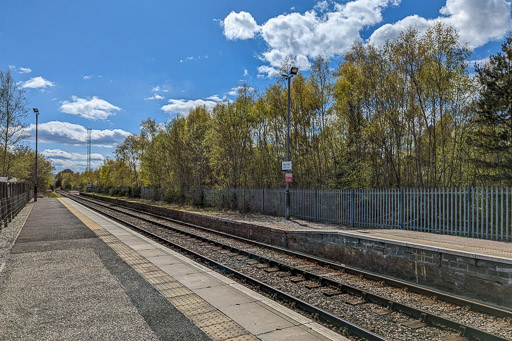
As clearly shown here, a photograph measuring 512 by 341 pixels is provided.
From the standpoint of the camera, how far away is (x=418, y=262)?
8.19 meters

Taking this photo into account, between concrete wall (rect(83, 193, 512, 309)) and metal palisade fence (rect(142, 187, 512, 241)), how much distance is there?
4.95 meters

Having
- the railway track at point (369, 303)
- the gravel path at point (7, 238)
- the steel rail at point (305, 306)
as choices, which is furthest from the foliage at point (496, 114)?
the gravel path at point (7, 238)

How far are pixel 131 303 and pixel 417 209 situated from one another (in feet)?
40.4

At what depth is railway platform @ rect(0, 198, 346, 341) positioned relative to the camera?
484cm

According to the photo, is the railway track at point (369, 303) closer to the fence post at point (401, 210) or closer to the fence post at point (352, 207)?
the fence post at point (401, 210)

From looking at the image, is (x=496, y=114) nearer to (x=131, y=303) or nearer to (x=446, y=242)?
(x=446, y=242)

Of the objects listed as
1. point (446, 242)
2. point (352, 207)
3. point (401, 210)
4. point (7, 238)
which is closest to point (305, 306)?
point (446, 242)

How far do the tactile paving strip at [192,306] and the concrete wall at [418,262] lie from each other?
17.3 feet

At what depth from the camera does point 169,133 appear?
130ft

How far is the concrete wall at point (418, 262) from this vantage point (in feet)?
21.9

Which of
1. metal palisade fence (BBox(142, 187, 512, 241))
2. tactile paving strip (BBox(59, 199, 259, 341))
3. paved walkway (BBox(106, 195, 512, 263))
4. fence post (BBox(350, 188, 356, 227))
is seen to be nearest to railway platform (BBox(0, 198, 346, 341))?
tactile paving strip (BBox(59, 199, 259, 341))

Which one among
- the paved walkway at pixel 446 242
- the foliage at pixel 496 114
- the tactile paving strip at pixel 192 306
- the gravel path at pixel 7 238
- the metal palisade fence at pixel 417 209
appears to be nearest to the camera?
the tactile paving strip at pixel 192 306

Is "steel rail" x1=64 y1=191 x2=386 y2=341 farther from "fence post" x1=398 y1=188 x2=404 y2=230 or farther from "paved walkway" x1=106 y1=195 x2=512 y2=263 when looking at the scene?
"fence post" x1=398 y1=188 x2=404 y2=230

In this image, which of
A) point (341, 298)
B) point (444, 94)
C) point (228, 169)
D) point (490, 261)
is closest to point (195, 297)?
point (341, 298)
